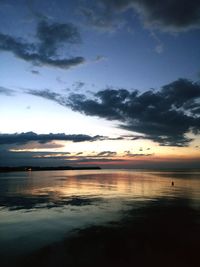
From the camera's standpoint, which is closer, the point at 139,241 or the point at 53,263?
the point at 53,263

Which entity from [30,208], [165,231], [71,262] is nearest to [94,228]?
[165,231]

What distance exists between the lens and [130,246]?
1695cm

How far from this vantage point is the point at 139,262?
14227mm

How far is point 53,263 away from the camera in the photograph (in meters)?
14.0

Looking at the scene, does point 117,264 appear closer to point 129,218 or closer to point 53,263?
point 53,263

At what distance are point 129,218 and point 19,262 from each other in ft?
43.6

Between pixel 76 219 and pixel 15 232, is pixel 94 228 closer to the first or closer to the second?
pixel 76 219

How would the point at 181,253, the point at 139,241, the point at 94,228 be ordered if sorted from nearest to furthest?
the point at 181,253 → the point at 139,241 → the point at 94,228

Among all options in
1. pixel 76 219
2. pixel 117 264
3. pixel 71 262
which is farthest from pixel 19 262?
pixel 76 219

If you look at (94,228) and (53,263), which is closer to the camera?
(53,263)

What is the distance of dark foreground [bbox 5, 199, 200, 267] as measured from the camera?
1428 cm

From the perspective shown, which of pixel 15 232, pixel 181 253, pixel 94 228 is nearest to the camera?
pixel 181 253

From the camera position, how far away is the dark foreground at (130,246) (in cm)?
1428

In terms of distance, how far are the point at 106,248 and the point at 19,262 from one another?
5.27 m
